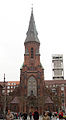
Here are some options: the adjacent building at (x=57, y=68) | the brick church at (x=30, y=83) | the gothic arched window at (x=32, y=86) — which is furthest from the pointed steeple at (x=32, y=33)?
the adjacent building at (x=57, y=68)

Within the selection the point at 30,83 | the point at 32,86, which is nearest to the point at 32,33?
the point at 30,83

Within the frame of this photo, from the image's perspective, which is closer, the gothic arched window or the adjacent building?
the gothic arched window

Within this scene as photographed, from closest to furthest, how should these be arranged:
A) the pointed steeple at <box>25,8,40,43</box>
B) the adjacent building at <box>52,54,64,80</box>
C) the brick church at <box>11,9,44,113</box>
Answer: the brick church at <box>11,9,44,113</box> < the pointed steeple at <box>25,8,40,43</box> < the adjacent building at <box>52,54,64,80</box>

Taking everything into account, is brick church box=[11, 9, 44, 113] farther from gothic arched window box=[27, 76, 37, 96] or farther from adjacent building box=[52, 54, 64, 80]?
adjacent building box=[52, 54, 64, 80]

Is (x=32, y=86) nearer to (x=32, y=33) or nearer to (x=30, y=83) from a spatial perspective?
(x=30, y=83)

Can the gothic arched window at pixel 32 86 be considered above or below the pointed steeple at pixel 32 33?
below

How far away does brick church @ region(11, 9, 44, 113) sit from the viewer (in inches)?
2699

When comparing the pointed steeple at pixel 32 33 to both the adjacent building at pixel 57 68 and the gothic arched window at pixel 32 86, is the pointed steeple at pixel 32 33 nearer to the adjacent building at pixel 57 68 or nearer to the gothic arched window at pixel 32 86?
the gothic arched window at pixel 32 86

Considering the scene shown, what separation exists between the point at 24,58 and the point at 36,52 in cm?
527

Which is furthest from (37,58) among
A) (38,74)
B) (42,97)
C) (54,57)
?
(54,57)

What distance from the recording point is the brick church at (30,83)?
6856cm

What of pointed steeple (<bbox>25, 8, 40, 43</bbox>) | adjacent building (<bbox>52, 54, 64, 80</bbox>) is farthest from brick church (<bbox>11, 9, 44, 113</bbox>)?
adjacent building (<bbox>52, 54, 64, 80</bbox>)

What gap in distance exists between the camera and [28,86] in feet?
235

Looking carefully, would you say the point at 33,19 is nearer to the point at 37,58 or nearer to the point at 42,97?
the point at 37,58
